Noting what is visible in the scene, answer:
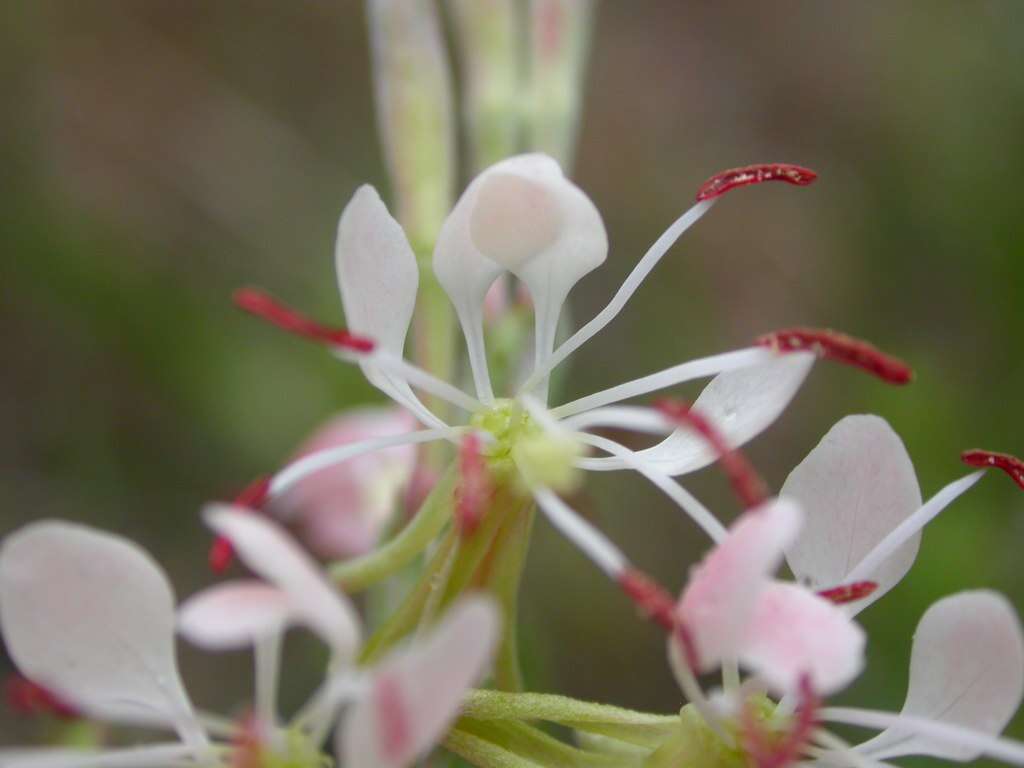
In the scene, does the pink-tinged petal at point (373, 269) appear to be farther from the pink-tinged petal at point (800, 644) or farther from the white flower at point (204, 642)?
the pink-tinged petal at point (800, 644)

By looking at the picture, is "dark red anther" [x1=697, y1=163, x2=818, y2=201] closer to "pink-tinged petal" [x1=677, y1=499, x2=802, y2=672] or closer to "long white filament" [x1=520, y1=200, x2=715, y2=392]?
"long white filament" [x1=520, y1=200, x2=715, y2=392]

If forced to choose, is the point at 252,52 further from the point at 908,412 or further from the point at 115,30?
the point at 908,412

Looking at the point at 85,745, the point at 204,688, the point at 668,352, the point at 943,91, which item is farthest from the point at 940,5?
the point at 85,745

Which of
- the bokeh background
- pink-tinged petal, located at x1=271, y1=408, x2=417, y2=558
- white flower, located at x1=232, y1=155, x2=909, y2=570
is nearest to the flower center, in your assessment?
white flower, located at x1=232, y1=155, x2=909, y2=570

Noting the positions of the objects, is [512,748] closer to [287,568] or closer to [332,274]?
[287,568]

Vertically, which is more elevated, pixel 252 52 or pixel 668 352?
pixel 252 52

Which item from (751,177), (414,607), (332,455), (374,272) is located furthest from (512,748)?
(751,177)
